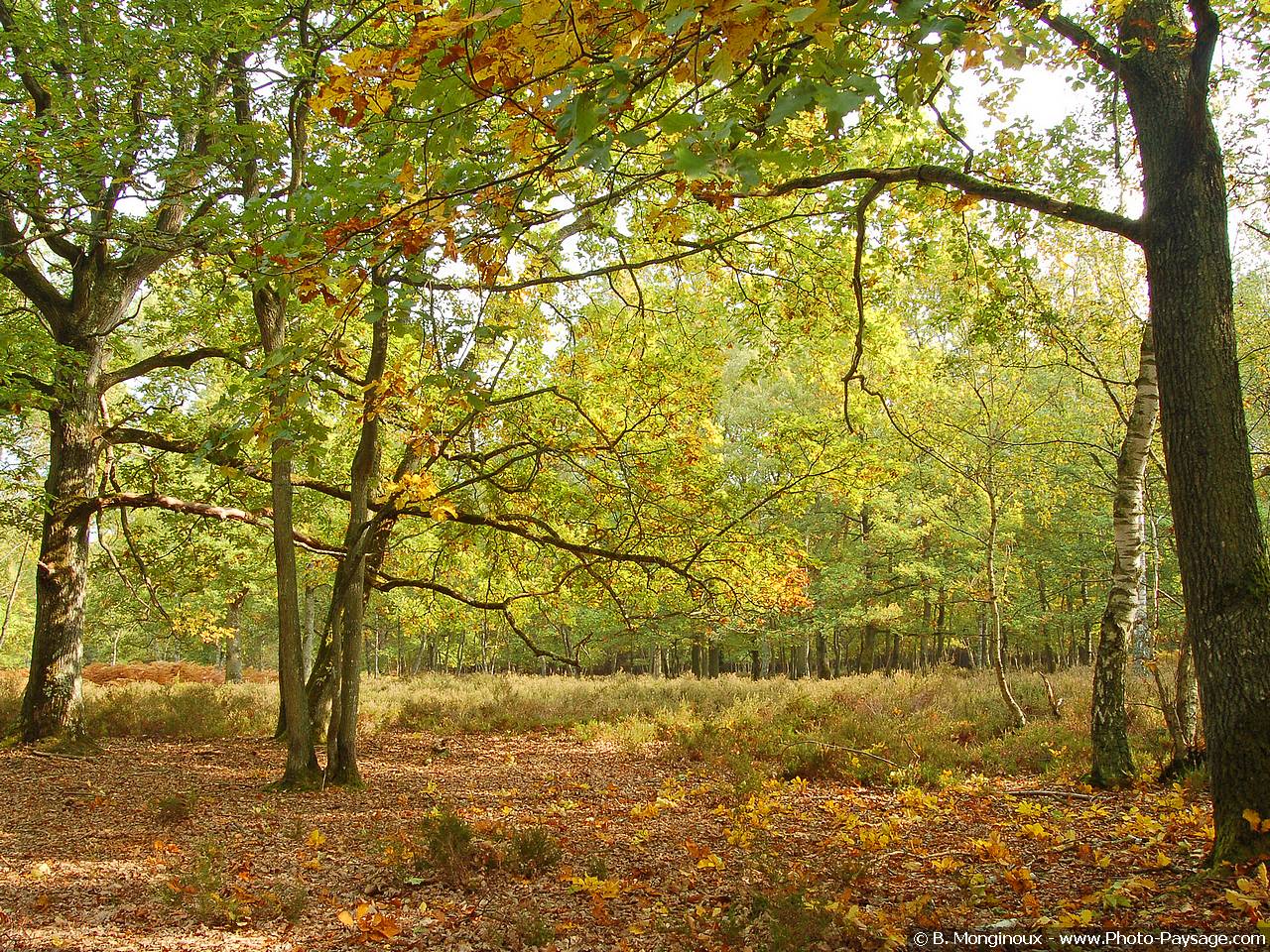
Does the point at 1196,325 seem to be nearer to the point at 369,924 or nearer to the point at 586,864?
the point at 586,864

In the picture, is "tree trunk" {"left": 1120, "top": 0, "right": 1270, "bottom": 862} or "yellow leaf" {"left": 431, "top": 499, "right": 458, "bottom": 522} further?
"yellow leaf" {"left": 431, "top": 499, "right": 458, "bottom": 522}

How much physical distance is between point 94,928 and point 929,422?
40.3ft

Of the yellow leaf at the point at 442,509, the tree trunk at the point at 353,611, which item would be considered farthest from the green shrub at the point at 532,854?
the tree trunk at the point at 353,611

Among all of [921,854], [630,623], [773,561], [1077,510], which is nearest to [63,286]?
[630,623]

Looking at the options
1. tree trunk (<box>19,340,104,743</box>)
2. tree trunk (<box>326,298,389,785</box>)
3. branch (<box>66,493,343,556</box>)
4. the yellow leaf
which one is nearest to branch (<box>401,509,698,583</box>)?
tree trunk (<box>326,298,389,785</box>)

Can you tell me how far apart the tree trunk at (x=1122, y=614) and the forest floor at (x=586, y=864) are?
1.55ft

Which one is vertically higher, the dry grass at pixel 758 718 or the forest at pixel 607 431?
the forest at pixel 607 431

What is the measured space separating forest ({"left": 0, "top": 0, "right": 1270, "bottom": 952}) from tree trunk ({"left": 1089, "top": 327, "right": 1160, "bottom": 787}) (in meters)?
0.05

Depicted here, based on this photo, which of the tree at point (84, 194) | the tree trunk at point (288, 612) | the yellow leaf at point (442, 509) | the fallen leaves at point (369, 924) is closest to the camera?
the fallen leaves at point (369, 924)

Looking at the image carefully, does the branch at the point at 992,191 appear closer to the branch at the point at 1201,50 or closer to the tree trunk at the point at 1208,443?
the tree trunk at the point at 1208,443

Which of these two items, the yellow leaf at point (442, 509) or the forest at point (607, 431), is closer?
the forest at point (607, 431)

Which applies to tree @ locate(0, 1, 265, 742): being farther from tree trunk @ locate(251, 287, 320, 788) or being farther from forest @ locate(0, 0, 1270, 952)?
tree trunk @ locate(251, 287, 320, 788)

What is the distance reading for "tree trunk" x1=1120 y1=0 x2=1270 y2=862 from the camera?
11.9 feet

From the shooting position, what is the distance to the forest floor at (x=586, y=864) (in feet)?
12.2
